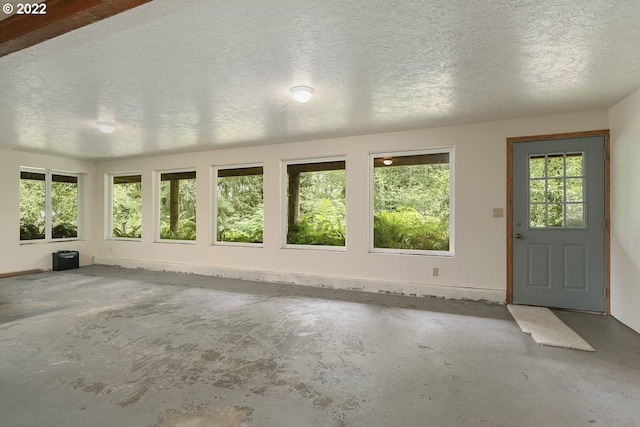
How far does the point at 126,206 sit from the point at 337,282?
5.51m

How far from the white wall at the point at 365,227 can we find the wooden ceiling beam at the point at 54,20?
12.5ft

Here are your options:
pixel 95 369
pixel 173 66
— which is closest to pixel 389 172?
pixel 173 66

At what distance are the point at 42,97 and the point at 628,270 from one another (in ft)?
21.4

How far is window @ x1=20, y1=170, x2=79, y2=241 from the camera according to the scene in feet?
21.1

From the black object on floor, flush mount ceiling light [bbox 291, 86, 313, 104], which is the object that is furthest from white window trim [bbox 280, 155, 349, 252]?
the black object on floor

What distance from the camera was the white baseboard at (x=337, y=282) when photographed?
4.33 m

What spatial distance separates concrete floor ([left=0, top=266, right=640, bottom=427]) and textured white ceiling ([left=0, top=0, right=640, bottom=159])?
2443 mm

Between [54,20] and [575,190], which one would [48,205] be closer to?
[54,20]

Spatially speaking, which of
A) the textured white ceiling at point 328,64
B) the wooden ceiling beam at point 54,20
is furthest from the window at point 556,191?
the wooden ceiling beam at point 54,20

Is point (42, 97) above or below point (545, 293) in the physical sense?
above

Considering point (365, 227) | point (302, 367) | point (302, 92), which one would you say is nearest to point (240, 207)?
point (365, 227)

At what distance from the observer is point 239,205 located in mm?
6152

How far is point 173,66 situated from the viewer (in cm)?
267

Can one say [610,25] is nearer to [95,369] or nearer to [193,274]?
[95,369]
